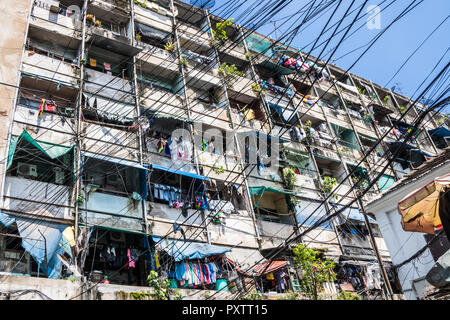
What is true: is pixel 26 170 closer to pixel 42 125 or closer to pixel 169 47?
pixel 42 125

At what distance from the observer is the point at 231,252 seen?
16.8 m

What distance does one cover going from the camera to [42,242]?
12.1 metres

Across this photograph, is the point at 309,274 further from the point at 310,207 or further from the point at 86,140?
the point at 86,140

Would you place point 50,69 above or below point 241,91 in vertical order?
below

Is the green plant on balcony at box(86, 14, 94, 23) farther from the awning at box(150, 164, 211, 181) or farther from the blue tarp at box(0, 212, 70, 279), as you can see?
the blue tarp at box(0, 212, 70, 279)

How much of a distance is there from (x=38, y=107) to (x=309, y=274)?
42.0 ft

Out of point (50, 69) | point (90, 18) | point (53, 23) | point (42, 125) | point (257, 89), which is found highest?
point (90, 18)

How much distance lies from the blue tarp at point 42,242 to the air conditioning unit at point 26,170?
232 cm

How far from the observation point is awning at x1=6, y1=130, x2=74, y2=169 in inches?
524

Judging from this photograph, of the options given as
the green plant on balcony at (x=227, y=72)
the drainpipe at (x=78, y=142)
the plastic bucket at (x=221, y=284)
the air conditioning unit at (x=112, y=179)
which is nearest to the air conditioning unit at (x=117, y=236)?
the drainpipe at (x=78, y=142)

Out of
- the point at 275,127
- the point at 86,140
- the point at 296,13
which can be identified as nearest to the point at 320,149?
the point at 275,127

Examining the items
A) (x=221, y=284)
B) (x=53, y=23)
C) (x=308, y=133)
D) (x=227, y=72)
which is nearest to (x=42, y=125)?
(x=53, y=23)

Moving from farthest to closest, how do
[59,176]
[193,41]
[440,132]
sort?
[440,132] < [193,41] < [59,176]

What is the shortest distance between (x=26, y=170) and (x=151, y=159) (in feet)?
17.5
